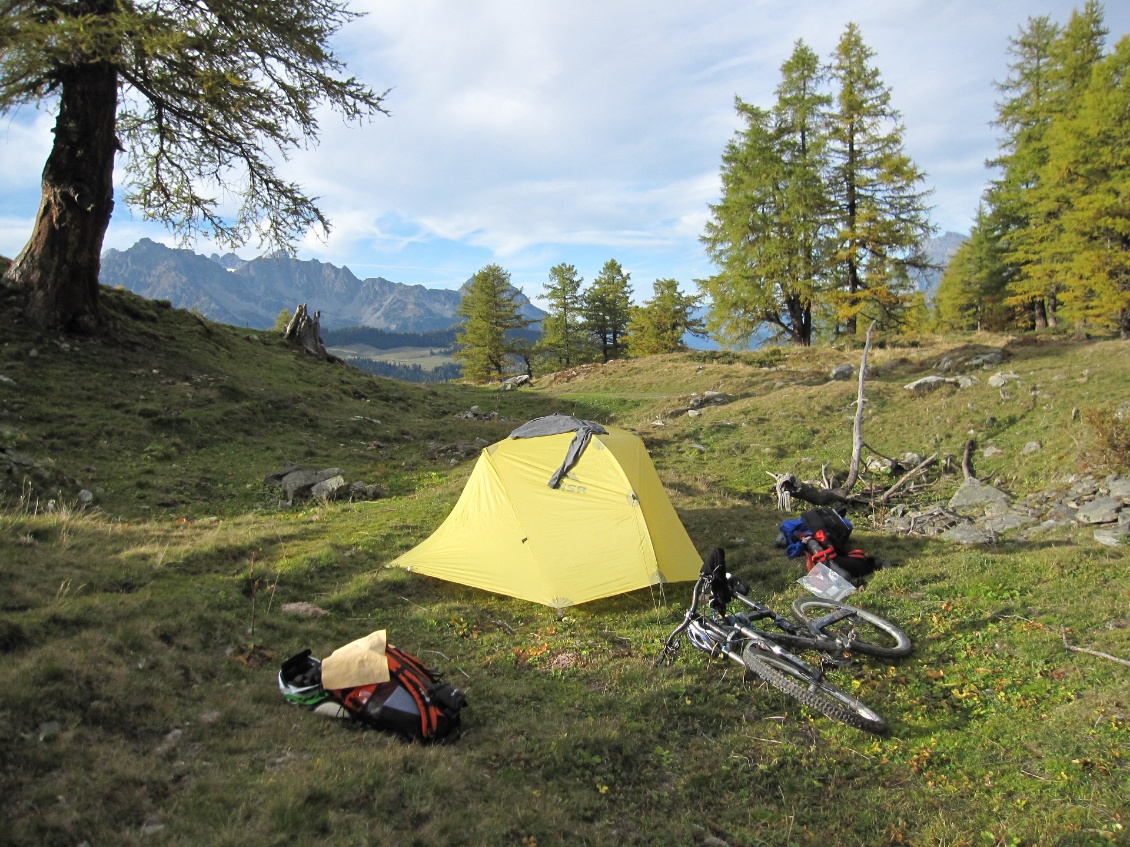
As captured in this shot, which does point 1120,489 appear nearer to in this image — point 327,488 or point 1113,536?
point 1113,536

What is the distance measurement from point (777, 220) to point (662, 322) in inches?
659

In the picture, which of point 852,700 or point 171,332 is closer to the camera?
point 852,700

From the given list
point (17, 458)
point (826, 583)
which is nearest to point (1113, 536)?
point (826, 583)

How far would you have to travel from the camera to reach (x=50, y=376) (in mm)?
16609

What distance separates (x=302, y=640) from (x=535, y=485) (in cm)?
449

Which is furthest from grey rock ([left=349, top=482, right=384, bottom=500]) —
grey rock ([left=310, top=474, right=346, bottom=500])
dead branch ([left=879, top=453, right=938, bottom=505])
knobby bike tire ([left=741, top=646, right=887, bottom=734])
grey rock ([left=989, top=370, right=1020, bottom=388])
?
grey rock ([left=989, top=370, right=1020, bottom=388])

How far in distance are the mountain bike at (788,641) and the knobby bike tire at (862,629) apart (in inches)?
0.4

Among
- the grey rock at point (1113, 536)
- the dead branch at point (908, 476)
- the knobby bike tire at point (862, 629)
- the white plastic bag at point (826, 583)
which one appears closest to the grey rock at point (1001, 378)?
the dead branch at point (908, 476)

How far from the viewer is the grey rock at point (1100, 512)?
11.0 m

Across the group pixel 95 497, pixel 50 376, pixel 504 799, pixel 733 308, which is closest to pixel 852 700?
pixel 504 799

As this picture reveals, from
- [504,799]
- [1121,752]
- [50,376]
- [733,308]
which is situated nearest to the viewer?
[504,799]

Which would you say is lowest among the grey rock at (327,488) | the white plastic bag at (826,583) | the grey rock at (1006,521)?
the white plastic bag at (826,583)

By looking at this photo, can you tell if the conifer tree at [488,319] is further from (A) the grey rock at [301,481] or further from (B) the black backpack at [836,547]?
(B) the black backpack at [836,547]

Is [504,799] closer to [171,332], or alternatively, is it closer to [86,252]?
[86,252]
